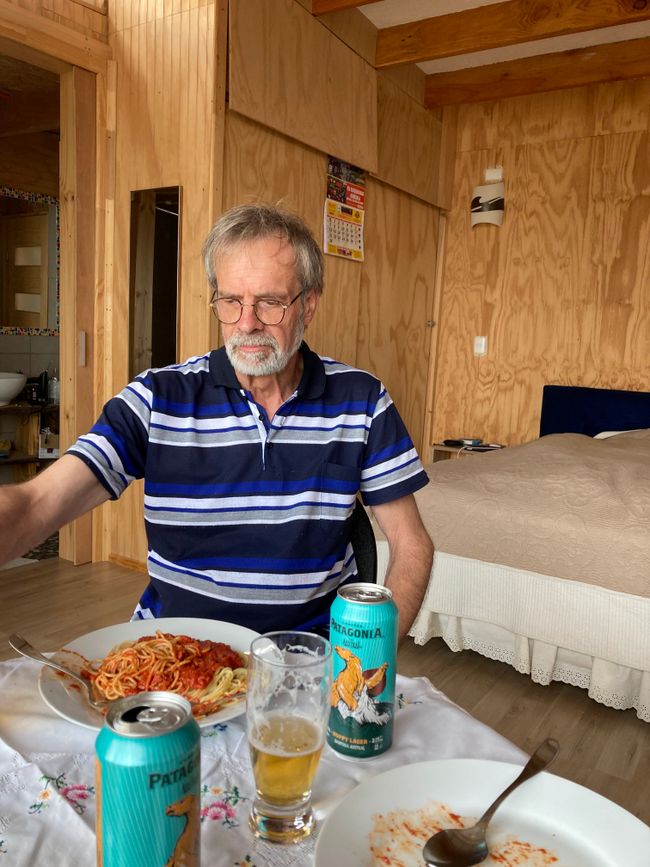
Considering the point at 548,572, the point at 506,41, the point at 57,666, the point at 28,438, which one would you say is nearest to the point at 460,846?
the point at 57,666

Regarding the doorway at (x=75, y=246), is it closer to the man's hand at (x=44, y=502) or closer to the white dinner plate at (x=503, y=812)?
the man's hand at (x=44, y=502)

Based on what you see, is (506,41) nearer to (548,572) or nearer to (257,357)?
(548,572)

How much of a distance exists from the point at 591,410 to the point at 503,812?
4213mm

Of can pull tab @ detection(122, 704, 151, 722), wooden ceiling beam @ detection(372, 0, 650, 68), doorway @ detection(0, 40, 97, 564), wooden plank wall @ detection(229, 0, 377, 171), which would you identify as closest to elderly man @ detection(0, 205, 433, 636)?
can pull tab @ detection(122, 704, 151, 722)

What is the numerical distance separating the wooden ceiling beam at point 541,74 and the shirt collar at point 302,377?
3.76 m

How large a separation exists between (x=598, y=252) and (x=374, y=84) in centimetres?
186

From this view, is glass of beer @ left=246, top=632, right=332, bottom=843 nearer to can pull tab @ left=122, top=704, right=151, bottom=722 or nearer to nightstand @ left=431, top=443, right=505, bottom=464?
can pull tab @ left=122, top=704, right=151, bottom=722

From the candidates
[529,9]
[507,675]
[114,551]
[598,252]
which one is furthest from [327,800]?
[598,252]

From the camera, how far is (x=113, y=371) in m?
3.44

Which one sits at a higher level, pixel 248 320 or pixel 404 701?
pixel 248 320

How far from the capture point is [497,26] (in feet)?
12.0

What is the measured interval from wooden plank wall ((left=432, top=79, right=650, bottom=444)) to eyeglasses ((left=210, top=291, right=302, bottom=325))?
12.5ft

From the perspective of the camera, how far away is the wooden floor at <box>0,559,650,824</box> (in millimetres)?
1948

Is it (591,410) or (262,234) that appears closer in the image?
(262,234)
